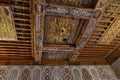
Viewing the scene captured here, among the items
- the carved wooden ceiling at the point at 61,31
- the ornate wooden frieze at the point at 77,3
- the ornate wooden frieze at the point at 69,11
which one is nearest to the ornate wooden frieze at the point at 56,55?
the carved wooden ceiling at the point at 61,31

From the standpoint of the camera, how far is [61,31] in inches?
94.1

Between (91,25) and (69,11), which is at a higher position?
(69,11)

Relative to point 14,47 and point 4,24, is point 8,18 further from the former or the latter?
point 14,47

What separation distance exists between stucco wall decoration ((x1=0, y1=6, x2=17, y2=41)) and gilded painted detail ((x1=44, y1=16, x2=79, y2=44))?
1.88 ft

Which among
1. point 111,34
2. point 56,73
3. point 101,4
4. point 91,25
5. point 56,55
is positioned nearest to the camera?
point 101,4

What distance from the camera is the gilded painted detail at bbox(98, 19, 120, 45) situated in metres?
2.36

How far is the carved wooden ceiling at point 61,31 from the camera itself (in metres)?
1.85

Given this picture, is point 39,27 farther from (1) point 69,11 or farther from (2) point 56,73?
(2) point 56,73

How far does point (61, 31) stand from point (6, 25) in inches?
37.7

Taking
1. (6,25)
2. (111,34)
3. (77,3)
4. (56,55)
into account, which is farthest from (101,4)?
(56,55)

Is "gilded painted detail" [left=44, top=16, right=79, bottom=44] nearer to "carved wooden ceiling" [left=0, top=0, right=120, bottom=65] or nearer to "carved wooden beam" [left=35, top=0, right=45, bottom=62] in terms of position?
"carved wooden ceiling" [left=0, top=0, right=120, bottom=65]

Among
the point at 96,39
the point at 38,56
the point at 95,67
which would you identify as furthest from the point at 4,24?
the point at 95,67

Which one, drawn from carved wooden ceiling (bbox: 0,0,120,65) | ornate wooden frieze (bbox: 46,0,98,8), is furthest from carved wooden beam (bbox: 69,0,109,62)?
ornate wooden frieze (bbox: 46,0,98,8)

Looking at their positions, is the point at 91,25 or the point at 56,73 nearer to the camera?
the point at 91,25
